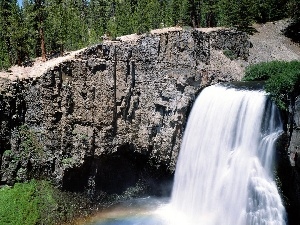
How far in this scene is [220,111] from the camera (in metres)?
27.7

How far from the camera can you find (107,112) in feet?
101

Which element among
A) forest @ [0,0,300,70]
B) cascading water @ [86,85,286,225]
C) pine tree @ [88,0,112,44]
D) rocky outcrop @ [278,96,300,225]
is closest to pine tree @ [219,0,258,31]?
forest @ [0,0,300,70]

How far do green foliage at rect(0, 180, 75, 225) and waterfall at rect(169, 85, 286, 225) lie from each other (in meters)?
9.03

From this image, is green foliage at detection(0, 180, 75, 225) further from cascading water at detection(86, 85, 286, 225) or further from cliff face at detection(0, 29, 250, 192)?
cascading water at detection(86, 85, 286, 225)

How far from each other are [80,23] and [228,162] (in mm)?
28200

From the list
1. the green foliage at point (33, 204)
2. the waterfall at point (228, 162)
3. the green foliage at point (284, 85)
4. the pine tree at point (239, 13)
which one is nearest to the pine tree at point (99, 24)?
the pine tree at point (239, 13)

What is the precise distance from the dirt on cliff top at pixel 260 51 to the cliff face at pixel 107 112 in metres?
1.13

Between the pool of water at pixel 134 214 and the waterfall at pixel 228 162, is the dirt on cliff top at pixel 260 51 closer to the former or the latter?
the waterfall at pixel 228 162

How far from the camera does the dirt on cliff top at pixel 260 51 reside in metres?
30.5

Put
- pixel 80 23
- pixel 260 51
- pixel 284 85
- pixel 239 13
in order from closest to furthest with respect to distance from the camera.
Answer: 1. pixel 284 85
2. pixel 260 51
3. pixel 239 13
4. pixel 80 23

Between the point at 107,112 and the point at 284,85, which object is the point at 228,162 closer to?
the point at 284,85

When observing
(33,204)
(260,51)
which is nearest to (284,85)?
(260,51)

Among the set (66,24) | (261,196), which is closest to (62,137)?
(66,24)

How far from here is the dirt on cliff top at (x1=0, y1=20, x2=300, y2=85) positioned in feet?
100
